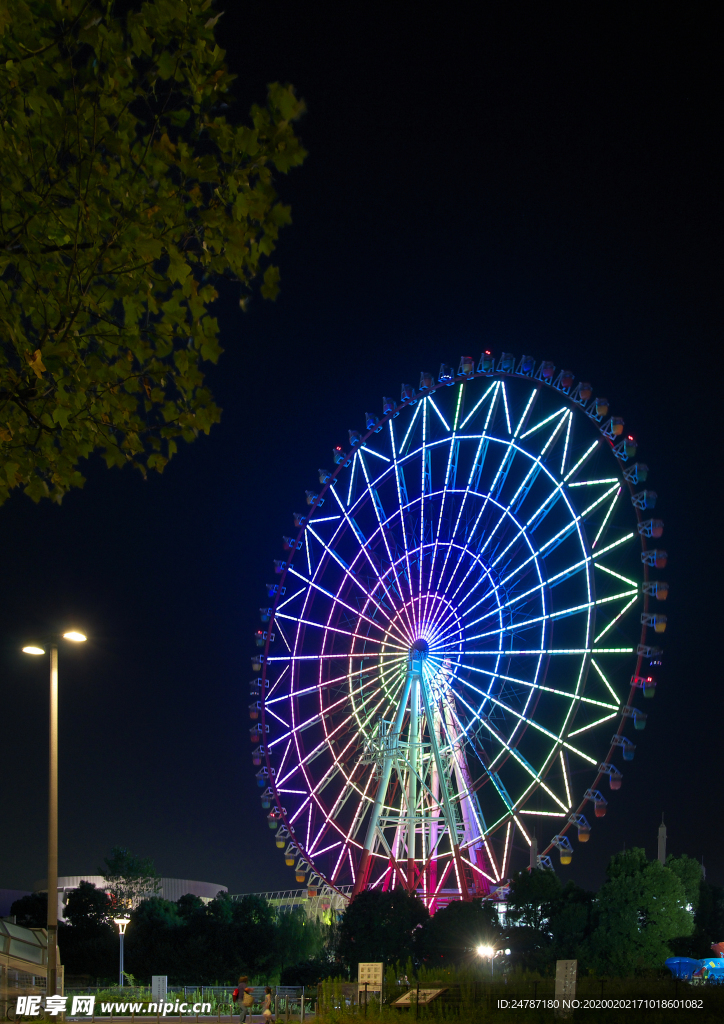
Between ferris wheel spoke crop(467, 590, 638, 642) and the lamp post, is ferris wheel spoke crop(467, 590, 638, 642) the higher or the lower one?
the higher one

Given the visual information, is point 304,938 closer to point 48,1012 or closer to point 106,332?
point 48,1012

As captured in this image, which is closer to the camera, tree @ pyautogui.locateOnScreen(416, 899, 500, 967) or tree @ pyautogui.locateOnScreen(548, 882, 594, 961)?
tree @ pyautogui.locateOnScreen(416, 899, 500, 967)

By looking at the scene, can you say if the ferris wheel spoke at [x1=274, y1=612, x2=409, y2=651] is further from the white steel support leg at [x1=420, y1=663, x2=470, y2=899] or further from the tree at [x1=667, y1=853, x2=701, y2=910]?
the tree at [x1=667, y1=853, x2=701, y2=910]

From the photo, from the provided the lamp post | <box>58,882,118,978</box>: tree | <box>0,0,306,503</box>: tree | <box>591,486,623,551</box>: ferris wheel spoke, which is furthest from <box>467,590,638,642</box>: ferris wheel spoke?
<box>58,882,118,978</box>: tree

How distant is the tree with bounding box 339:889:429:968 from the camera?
111ft

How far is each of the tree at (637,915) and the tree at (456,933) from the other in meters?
4.42

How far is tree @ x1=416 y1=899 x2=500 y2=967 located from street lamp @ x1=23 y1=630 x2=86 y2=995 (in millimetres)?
22091

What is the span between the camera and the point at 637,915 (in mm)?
37656

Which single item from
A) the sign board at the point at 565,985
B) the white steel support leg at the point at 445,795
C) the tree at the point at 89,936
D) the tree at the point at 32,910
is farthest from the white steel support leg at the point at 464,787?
the tree at the point at 32,910

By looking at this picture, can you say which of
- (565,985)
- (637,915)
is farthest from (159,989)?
→ (637,915)

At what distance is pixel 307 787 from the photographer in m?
33.0

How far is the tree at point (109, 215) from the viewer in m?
6.00

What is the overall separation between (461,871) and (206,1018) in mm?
9409

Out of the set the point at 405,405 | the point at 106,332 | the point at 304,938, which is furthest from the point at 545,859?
the point at 304,938
